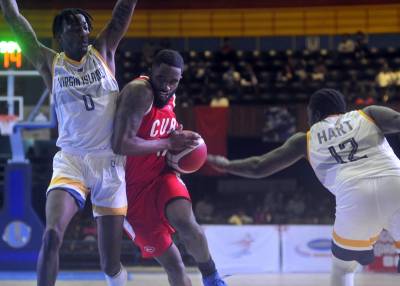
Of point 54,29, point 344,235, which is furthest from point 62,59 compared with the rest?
point 344,235

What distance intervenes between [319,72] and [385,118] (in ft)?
37.2

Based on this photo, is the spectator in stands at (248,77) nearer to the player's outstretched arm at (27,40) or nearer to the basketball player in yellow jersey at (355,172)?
the basketball player in yellow jersey at (355,172)

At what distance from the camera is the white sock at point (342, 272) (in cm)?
427

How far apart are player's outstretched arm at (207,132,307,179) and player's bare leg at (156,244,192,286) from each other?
2.35 feet

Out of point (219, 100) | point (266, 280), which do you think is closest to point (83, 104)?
point (266, 280)

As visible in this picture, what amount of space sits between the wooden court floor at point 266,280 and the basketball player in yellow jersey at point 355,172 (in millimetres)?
4332

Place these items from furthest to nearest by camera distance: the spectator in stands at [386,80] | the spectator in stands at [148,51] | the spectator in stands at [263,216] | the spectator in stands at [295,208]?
the spectator in stands at [148,51], the spectator in stands at [386,80], the spectator in stands at [295,208], the spectator in stands at [263,216]

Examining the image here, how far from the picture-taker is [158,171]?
4.73 meters

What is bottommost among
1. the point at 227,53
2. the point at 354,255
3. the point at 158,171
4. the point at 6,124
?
the point at 6,124

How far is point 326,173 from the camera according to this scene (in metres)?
4.44

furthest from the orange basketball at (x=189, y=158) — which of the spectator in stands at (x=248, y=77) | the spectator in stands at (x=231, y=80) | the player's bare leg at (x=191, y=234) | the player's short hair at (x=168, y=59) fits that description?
the spectator in stands at (x=248, y=77)

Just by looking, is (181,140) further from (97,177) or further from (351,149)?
(351,149)

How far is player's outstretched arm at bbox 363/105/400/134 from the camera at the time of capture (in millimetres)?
4094

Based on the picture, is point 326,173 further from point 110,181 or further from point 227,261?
point 227,261
